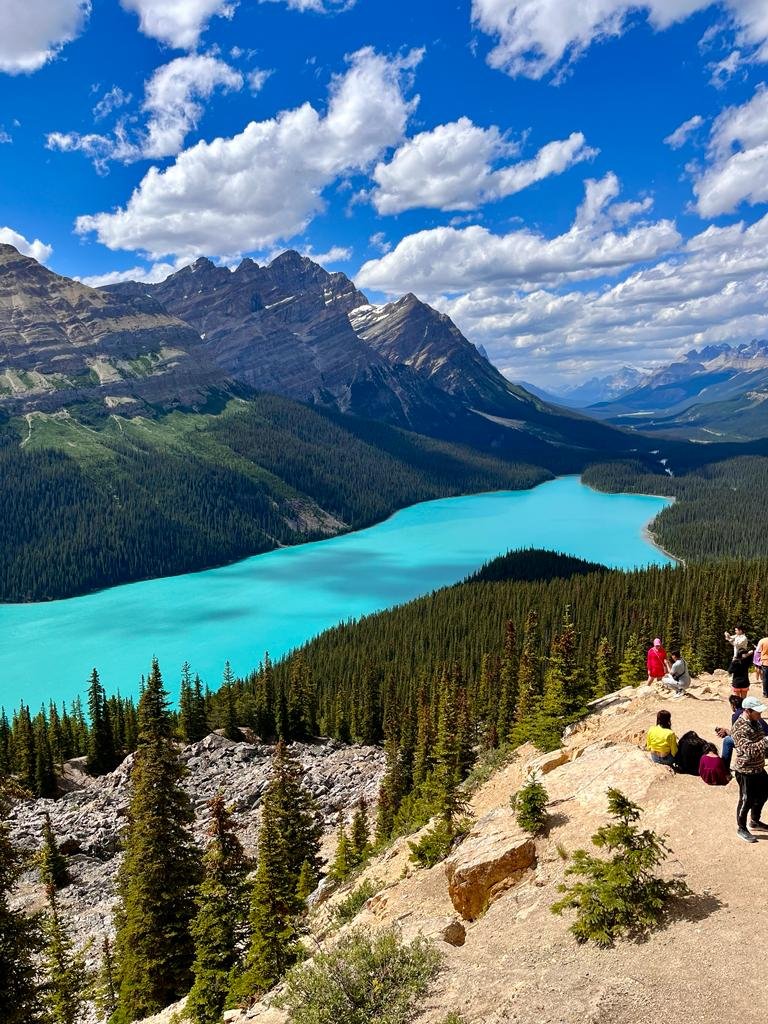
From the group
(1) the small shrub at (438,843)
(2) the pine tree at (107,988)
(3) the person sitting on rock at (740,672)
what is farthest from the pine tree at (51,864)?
(3) the person sitting on rock at (740,672)

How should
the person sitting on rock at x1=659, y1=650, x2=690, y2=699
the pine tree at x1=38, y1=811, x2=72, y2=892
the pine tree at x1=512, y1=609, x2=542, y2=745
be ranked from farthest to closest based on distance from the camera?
the pine tree at x1=38, y1=811, x2=72, y2=892
the pine tree at x1=512, y1=609, x2=542, y2=745
the person sitting on rock at x1=659, y1=650, x2=690, y2=699

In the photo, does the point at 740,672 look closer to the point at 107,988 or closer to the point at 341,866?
the point at 341,866

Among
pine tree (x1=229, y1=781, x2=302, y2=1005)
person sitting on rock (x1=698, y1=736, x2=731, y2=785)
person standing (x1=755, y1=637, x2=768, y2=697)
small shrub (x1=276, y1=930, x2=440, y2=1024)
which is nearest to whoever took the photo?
small shrub (x1=276, y1=930, x2=440, y2=1024)

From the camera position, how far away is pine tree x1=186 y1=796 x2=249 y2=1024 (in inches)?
968

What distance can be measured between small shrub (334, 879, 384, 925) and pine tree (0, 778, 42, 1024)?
9.69m

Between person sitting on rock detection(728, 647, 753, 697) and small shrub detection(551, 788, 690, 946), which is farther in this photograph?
person sitting on rock detection(728, 647, 753, 697)

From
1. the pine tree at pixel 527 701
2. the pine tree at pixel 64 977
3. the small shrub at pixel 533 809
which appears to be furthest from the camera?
the pine tree at pixel 527 701

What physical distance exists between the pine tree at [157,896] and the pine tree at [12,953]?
1030cm

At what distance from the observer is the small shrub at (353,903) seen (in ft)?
72.2

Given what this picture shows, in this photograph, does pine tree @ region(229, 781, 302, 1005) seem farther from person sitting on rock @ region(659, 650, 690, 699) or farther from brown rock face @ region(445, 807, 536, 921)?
person sitting on rock @ region(659, 650, 690, 699)

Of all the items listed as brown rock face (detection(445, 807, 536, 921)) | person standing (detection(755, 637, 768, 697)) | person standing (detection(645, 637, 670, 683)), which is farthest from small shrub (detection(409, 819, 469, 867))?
person standing (detection(645, 637, 670, 683))

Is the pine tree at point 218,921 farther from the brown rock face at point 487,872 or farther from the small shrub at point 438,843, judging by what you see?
the brown rock face at point 487,872

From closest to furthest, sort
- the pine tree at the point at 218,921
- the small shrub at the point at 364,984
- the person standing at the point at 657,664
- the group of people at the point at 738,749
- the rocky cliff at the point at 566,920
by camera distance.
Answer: the rocky cliff at the point at 566,920
the small shrub at the point at 364,984
the group of people at the point at 738,749
the pine tree at the point at 218,921
the person standing at the point at 657,664

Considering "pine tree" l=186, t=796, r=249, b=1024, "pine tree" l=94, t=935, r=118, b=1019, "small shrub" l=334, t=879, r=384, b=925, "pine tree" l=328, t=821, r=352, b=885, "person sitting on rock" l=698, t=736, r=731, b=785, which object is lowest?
"pine tree" l=94, t=935, r=118, b=1019
